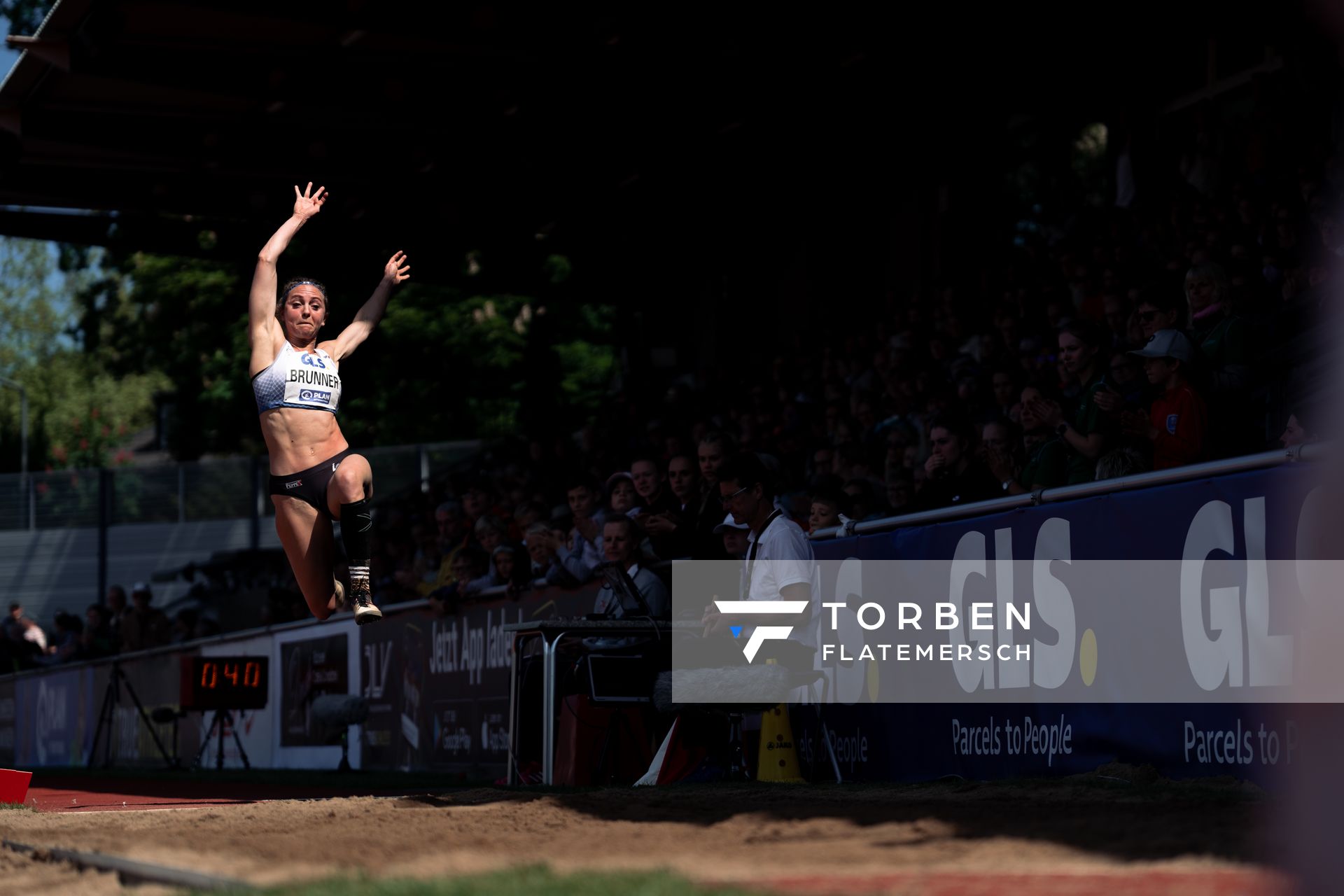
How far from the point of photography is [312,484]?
10648mm

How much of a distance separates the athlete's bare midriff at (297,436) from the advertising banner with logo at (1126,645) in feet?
11.2

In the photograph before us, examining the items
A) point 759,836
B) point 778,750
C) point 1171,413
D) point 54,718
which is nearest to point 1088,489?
point 1171,413

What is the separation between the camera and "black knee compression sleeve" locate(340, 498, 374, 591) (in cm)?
1047

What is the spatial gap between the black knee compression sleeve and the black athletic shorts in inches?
7.6

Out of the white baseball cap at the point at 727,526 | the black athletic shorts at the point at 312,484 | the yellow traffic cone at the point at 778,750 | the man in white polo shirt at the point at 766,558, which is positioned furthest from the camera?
the white baseball cap at the point at 727,526

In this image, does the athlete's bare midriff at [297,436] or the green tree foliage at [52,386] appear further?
the green tree foliage at [52,386]

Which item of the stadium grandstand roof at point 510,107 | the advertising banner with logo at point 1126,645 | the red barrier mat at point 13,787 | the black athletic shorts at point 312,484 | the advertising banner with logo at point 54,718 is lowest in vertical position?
the advertising banner with logo at point 54,718

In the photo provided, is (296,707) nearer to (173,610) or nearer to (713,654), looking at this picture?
(713,654)

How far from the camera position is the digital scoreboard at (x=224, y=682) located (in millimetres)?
18141

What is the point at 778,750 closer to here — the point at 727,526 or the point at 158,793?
the point at 727,526

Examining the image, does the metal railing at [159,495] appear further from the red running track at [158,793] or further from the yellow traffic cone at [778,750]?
the yellow traffic cone at [778,750]

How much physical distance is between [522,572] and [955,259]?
10.4 meters

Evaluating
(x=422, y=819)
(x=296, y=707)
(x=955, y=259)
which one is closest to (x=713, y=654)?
(x=422, y=819)

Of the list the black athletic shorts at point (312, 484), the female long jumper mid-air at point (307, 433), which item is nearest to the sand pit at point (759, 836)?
the female long jumper mid-air at point (307, 433)
